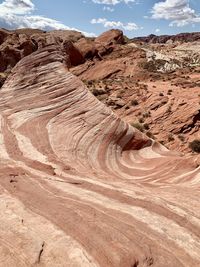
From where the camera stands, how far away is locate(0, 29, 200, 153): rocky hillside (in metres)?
25.7

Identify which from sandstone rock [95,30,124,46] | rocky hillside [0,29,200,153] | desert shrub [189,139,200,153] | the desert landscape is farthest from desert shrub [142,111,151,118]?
sandstone rock [95,30,124,46]

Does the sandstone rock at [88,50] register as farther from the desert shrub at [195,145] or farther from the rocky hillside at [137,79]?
the desert shrub at [195,145]

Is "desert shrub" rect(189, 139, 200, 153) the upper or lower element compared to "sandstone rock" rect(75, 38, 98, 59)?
lower

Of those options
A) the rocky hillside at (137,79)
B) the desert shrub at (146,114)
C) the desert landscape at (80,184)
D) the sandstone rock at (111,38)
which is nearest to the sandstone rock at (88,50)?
the rocky hillside at (137,79)

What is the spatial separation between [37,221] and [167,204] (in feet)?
7.22

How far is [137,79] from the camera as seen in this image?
144ft

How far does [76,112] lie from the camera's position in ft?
38.0

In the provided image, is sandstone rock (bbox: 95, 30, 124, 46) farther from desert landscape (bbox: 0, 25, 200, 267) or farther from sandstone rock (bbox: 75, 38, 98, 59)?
desert landscape (bbox: 0, 25, 200, 267)

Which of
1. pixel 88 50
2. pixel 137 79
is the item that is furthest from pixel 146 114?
pixel 88 50

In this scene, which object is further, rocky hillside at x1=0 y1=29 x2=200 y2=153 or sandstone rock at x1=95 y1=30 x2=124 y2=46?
sandstone rock at x1=95 y1=30 x2=124 y2=46

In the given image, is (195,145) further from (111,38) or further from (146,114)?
(111,38)

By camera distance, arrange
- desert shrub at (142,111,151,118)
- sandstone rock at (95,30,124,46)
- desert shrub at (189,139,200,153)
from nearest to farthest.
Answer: desert shrub at (189,139,200,153) → desert shrub at (142,111,151,118) → sandstone rock at (95,30,124,46)

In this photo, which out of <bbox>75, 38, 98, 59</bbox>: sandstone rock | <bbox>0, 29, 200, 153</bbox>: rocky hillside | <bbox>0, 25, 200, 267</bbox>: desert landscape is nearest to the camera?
<bbox>0, 25, 200, 267</bbox>: desert landscape

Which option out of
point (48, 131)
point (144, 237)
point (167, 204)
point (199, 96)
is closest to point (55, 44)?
point (48, 131)
